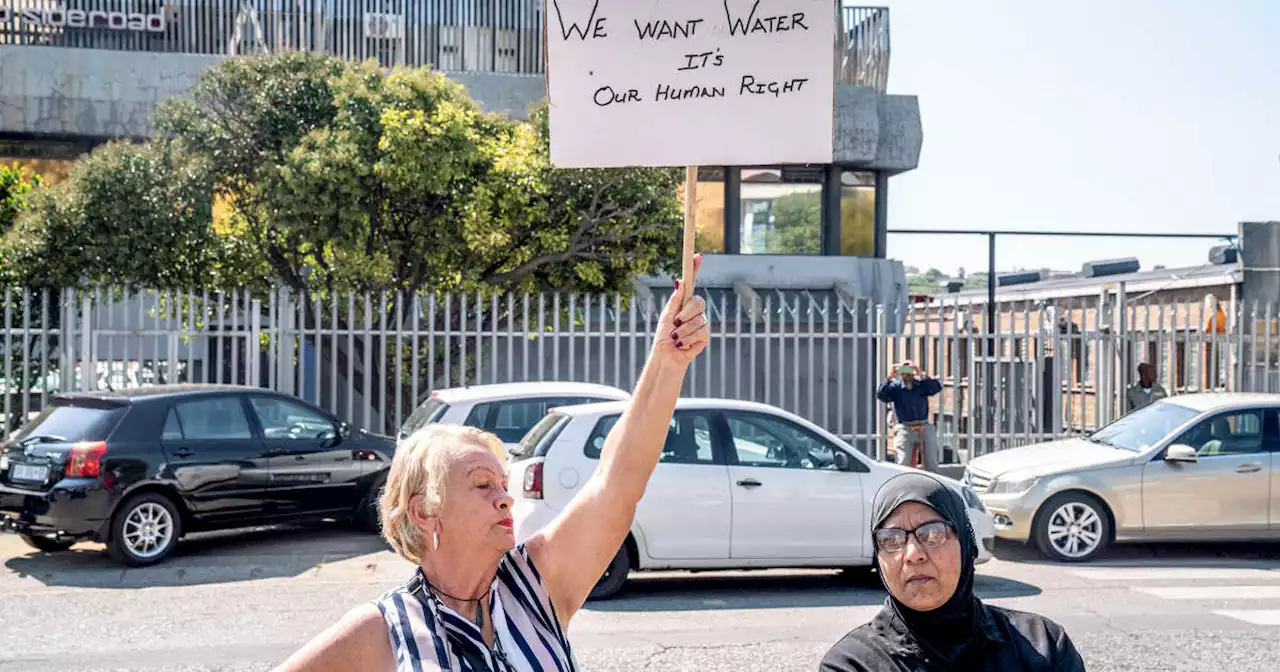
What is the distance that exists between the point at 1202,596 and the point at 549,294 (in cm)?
964

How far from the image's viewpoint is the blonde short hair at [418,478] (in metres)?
2.86

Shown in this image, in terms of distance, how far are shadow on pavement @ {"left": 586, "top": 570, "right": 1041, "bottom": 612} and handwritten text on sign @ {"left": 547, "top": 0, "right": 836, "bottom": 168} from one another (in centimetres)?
647

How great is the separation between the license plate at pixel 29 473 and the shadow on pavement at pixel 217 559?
30.8 inches

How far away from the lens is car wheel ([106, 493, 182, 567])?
430 inches

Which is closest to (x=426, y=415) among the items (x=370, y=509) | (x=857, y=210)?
(x=370, y=509)

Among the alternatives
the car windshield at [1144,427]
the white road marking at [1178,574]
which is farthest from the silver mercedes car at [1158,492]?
the white road marking at [1178,574]

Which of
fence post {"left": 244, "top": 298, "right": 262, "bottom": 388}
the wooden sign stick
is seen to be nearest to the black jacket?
the wooden sign stick

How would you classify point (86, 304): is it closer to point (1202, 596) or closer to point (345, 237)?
point (345, 237)

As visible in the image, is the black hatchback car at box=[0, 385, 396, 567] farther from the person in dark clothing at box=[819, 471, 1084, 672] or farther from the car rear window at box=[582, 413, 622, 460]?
the person in dark clothing at box=[819, 471, 1084, 672]

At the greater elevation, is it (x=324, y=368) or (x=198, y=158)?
(x=198, y=158)

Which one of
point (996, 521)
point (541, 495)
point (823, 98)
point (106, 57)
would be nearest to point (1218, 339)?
point (996, 521)

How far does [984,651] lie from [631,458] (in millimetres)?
929

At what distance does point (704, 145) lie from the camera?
339cm

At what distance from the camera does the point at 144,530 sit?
11070 millimetres
